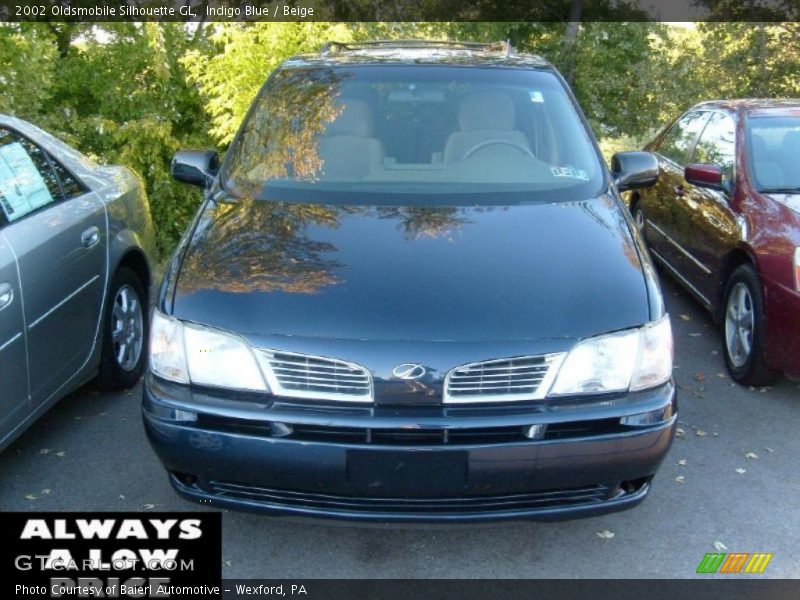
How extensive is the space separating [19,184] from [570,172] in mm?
2521

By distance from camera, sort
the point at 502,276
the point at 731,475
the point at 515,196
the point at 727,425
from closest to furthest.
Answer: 1. the point at 502,276
2. the point at 515,196
3. the point at 731,475
4. the point at 727,425

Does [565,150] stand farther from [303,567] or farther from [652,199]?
[652,199]

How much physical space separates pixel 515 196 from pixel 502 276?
733 mm

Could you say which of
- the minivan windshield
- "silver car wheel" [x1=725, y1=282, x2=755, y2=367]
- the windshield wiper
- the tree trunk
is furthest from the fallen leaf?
the tree trunk

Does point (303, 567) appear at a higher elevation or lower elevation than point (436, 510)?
lower

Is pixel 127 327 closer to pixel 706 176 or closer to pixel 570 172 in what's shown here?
pixel 570 172

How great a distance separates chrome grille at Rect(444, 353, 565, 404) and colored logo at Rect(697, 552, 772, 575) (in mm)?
1119

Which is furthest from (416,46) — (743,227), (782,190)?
(782,190)

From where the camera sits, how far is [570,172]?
391 centimetres

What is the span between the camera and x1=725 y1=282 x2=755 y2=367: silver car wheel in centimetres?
496

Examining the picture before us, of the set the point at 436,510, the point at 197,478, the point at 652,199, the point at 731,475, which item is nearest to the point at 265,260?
the point at 197,478

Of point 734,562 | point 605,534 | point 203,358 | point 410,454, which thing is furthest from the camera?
point 605,534

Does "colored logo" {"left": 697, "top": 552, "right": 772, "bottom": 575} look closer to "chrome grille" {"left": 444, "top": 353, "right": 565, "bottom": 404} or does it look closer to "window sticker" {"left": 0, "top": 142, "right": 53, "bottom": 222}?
"chrome grille" {"left": 444, "top": 353, "right": 565, "bottom": 404}

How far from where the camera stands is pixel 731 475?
3.98 metres
